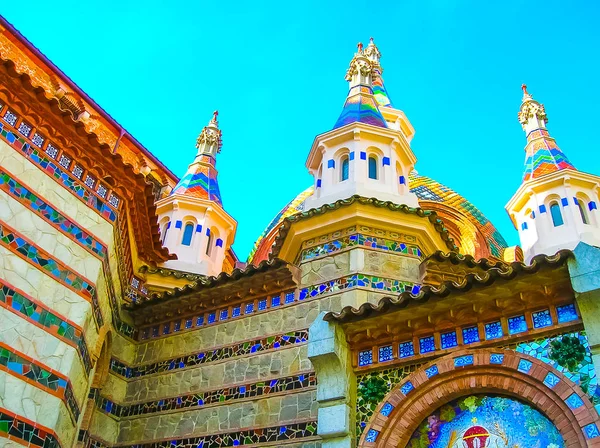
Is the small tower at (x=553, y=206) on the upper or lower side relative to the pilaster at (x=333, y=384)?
upper

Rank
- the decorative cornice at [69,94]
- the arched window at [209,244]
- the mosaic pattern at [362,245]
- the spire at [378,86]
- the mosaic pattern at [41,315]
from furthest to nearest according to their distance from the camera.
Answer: the spire at [378,86] → the decorative cornice at [69,94] → the arched window at [209,244] → the mosaic pattern at [362,245] → the mosaic pattern at [41,315]

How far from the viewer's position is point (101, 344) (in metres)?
10.9

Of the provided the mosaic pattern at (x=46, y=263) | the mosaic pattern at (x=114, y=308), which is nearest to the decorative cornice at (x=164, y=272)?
the mosaic pattern at (x=114, y=308)

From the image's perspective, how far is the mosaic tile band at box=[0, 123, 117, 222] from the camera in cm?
911

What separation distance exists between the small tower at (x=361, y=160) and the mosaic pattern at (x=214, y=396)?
160 inches

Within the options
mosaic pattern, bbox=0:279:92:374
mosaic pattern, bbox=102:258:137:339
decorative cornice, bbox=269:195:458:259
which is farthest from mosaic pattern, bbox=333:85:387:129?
mosaic pattern, bbox=0:279:92:374

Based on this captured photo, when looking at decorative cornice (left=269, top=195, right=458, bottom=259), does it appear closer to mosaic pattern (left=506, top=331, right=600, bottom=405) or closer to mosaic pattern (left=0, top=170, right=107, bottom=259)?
mosaic pattern (left=0, top=170, right=107, bottom=259)

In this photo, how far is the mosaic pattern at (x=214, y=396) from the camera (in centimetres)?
952

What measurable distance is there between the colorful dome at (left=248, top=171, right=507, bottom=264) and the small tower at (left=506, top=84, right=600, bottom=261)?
3059 mm

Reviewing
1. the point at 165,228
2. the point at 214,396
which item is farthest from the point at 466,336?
the point at 165,228

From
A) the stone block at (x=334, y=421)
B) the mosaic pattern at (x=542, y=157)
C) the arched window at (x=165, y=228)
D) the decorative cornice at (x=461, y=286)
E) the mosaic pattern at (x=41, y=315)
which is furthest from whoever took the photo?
the mosaic pattern at (x=542, y=157)

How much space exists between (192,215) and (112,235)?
6880 mm

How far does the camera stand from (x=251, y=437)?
30.6 feet

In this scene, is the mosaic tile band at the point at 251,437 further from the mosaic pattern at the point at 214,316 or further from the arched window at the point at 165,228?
the arched window at the point at 165,228
